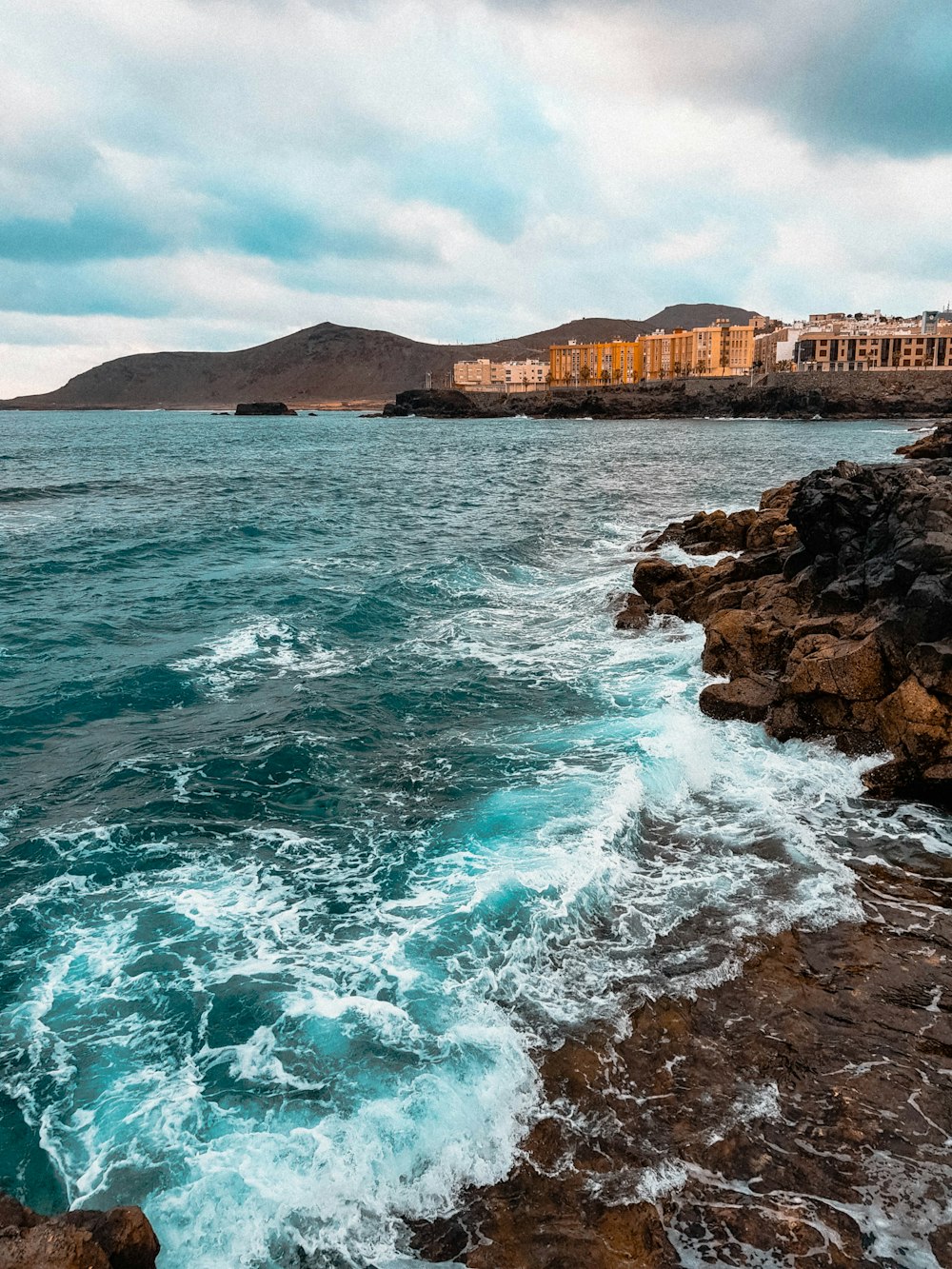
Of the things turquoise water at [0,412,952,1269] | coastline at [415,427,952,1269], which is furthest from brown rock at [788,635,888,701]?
coastline at [415,427,952,1269]

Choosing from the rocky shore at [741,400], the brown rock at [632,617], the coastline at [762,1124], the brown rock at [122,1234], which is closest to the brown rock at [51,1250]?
the brown rock at [122,1234]

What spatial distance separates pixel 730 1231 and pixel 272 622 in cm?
1491

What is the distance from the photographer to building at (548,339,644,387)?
162125 millimetres

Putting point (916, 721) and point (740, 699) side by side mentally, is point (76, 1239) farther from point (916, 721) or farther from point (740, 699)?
point (740, 699)

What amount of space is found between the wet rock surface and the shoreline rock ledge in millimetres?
3675

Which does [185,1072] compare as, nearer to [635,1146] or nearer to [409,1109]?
[409,1109]

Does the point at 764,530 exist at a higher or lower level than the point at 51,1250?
higher

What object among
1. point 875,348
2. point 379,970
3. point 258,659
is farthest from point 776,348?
point 379,970

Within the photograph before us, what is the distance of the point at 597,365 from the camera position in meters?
169

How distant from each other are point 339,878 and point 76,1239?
15.5 ft

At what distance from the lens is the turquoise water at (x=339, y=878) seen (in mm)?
5371

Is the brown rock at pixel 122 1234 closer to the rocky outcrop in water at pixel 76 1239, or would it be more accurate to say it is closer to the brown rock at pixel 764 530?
the rocky outcrop in water at pixel 76 1239

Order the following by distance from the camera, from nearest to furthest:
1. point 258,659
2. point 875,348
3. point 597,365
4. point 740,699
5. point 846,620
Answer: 1. point 740,699
2. point 846,620
3. point 258,659
4. point 875,348
5. point 597,365

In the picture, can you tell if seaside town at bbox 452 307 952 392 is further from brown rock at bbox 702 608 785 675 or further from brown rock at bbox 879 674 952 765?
brown rock at bbox 879 674 952 765
